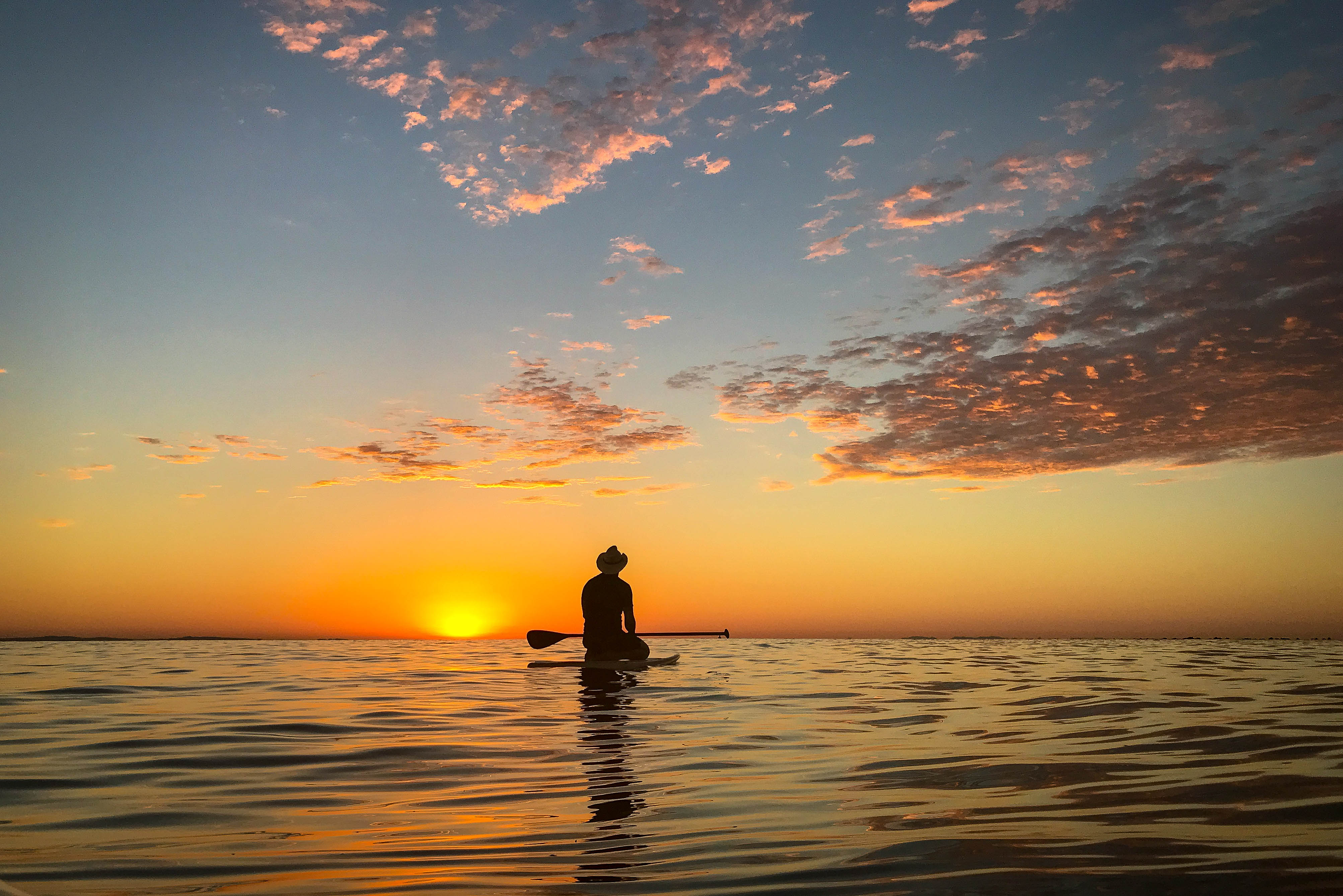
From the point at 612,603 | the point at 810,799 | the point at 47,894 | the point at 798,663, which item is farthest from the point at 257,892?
the point at 798,663

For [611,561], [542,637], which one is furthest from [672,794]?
[542,637]

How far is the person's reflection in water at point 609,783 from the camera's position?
4359 millimetres

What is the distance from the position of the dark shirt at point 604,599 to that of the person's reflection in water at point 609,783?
409cm

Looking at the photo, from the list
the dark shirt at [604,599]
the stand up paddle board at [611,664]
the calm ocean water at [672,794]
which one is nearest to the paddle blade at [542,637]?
the stand up paddle board at [611,664]

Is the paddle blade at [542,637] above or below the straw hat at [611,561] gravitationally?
below

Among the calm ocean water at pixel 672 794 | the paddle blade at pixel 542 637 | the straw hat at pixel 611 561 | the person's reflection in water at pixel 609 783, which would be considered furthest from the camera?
the paddle blade at pixel 542 637

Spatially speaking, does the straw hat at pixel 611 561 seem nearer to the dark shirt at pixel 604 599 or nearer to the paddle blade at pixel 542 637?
the dark shirt at pixel 604 599

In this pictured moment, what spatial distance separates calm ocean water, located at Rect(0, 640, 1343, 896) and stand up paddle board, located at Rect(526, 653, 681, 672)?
4122 millimetres

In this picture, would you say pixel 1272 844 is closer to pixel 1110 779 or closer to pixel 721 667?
pixel 1110 779

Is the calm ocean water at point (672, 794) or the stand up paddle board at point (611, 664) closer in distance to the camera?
the calm ocean water at point (672, 794)

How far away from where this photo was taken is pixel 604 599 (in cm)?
1800

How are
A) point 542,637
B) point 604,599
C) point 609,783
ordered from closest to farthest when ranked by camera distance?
point 609,783 → point 604,599 → point 542,637

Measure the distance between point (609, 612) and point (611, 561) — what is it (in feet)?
3.89

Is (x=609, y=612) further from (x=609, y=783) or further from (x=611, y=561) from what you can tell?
(x=609, y=783)
